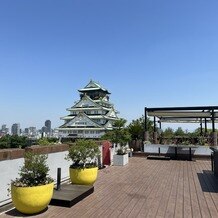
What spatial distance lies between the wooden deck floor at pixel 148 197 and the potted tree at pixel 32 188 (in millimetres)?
251

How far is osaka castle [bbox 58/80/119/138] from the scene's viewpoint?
69250mm

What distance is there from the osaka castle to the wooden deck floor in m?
58.2

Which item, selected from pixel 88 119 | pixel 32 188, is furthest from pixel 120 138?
pixel 88 119

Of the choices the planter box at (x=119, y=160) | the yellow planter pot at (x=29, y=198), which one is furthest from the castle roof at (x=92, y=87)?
the yellow planter pot at (x=29, y=198)

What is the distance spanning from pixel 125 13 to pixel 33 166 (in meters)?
10.2

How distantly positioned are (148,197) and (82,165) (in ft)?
7.60

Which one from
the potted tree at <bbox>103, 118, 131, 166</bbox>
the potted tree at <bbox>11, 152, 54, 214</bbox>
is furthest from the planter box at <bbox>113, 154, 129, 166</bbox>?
the potted tree at <bbox>11, 152, 54, 214</bbox>

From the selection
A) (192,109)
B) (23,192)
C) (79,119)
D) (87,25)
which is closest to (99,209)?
(23,192)

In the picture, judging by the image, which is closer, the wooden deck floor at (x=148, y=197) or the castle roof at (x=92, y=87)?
the wooden deck floor at (x=148, y=197)

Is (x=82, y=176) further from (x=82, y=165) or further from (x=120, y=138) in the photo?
(x=120, y=138)

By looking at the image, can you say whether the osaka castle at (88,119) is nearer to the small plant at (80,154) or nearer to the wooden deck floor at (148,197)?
the wooden deck floor at (148,197)

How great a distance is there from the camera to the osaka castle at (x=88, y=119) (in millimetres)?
69250

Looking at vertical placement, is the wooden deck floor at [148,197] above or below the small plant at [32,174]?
below

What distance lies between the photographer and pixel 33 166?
586cm
